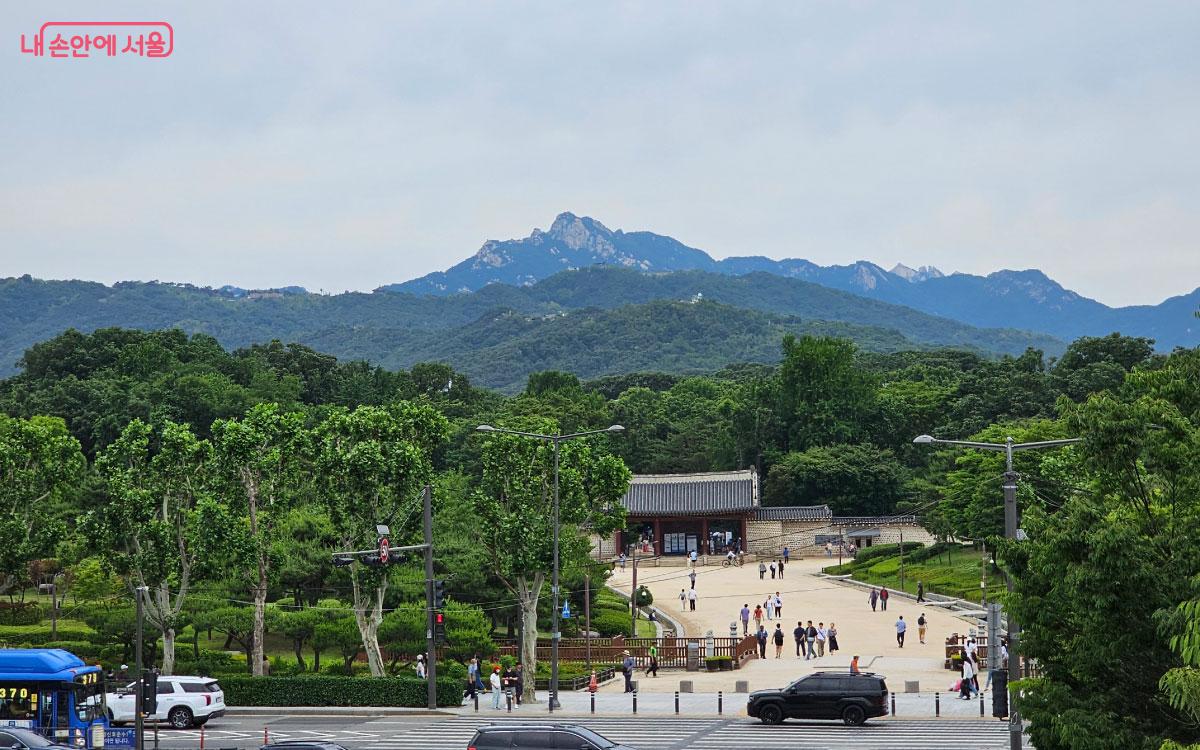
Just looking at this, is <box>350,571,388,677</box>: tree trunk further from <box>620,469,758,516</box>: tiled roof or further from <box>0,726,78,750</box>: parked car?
<box>620,469,758,516</box>: tiled roof

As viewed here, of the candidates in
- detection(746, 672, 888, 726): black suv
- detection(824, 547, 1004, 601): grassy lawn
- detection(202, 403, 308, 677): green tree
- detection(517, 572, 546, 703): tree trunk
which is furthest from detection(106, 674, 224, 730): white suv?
detection(824, 547, 1004, 601): grassy lawn

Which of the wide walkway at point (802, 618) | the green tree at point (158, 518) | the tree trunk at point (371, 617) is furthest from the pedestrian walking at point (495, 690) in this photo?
the green tree at point (158, 518)

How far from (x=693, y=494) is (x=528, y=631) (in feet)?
176

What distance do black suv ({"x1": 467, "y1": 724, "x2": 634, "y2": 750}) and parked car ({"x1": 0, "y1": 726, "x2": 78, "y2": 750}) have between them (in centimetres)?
946

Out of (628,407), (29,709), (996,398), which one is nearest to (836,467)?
(996,398)

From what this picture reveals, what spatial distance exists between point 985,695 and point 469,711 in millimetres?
16769

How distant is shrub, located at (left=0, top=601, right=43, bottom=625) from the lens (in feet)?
199

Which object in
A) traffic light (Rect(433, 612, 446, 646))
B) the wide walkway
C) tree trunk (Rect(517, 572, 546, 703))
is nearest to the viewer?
traffic light (Rect(433, 612, 446, 646))

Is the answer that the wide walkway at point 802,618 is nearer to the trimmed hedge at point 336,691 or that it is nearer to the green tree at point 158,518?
the trimmed hedge at point 336,691

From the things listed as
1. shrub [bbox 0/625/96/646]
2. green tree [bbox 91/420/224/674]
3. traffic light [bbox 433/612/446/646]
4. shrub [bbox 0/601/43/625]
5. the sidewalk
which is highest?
green tree [bbox 91/420/224/674]

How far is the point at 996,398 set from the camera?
322ft

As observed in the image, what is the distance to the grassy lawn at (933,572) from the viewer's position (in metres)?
69.1

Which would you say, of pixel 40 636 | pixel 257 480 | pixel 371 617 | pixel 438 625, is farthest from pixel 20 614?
pixel 438 625

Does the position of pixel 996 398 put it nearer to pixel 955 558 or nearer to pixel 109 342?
pixel 955 558
